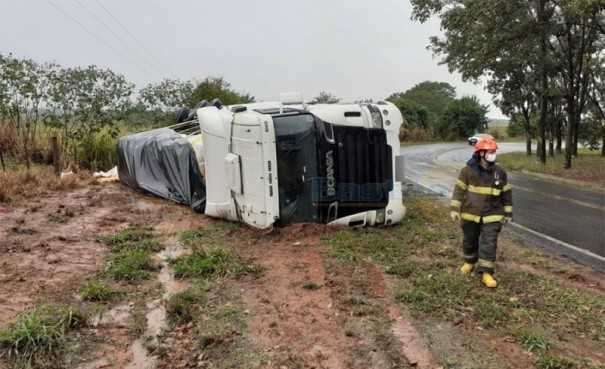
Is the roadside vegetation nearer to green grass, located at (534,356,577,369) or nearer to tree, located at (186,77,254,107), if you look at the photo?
green grass, located at (534,356,577,369)

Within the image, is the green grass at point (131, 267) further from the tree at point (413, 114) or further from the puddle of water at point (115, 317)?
the tree at point (413, 114)

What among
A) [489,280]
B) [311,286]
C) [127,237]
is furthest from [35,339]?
[489,280]

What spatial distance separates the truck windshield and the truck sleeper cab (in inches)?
0.6

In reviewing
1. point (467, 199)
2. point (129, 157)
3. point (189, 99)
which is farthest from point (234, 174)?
point (189, 99)

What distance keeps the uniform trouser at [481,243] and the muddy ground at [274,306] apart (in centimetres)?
89

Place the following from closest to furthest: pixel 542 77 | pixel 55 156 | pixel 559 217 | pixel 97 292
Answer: pixel 97 292 < pixel 559 217 < pixel 55 156 < pixel 542 77

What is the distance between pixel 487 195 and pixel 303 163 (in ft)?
8.81

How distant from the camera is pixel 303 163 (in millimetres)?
6930

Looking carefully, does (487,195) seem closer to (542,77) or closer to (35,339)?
(35,339)

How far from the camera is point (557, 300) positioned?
15.4 ft

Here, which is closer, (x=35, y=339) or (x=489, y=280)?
(x=35, y=339)

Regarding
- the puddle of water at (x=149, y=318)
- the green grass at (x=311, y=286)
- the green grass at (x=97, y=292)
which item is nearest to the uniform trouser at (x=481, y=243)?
the green grass at (x=311, y=286)

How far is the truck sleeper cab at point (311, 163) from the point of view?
6.87m

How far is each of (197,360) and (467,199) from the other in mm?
3389
